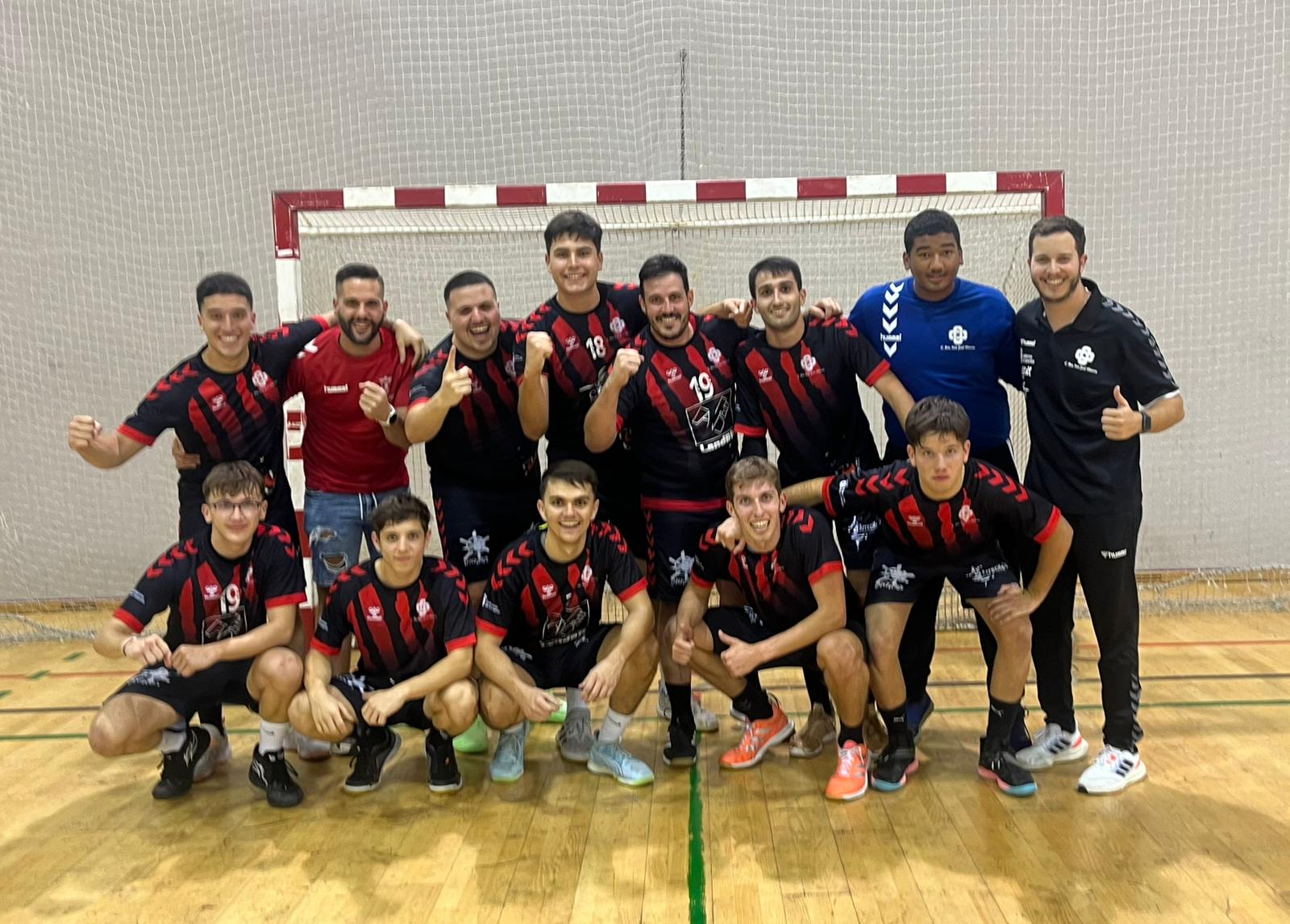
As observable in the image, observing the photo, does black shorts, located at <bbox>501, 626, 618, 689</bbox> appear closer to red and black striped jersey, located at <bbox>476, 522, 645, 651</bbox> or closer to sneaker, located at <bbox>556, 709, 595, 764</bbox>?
red and black striped jersey, located at <bbox>476, 522, 645, 651</bbox>

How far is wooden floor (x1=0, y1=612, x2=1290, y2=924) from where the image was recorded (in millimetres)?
2848

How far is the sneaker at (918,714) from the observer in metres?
3.95

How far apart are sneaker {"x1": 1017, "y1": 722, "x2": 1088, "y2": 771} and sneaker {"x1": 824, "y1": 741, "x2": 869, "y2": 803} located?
645mm

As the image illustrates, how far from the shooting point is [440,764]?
3.80m

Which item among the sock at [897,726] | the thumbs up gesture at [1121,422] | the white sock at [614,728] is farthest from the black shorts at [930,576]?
the white sock at [614,728]

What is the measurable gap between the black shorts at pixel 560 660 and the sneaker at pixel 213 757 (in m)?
1.28

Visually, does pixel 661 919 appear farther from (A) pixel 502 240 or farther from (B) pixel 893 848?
(A) pixel 502 240

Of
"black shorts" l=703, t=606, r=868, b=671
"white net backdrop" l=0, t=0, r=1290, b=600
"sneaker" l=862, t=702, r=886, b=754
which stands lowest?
"sneaker" l=862, t=702, r=886, b=754

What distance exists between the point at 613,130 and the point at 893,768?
486cm

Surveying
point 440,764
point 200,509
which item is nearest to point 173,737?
point 200,509

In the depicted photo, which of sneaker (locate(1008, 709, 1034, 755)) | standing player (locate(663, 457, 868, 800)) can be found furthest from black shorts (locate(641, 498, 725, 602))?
sneaker (locate(1008, 709, 1034, 755))

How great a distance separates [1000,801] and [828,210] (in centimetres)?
324

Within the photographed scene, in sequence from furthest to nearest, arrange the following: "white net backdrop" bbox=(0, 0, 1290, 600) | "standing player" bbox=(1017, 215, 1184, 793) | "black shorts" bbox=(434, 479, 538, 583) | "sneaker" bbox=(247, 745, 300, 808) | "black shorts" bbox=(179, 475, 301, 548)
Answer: "white net backdrop" bbox=(0, 0, 1290, 600) → "black shorts" bbox=(434, 479, 538, 583) → "black shorts" bbox=(179, 475, 301, 548) → "sneaker" bbox=(247, 745, 300, 808) → "standing player" bbox=(1017, 215, 1184, 793)

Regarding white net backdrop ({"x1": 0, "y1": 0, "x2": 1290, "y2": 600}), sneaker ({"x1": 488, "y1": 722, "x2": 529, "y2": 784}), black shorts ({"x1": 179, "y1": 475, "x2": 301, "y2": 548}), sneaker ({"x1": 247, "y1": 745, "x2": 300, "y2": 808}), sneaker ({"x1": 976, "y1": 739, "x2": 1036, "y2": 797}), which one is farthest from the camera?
white net backdrop ({"x1": 0, "y1": 0, "x2": 1290, "y2": 600})
